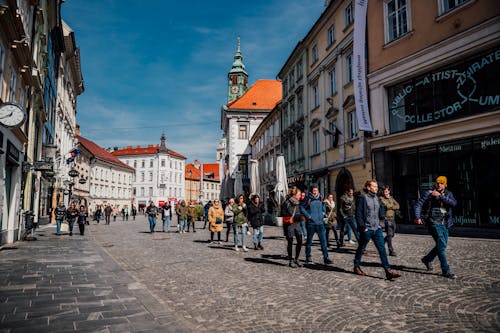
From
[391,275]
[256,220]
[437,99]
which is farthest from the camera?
[437,99]

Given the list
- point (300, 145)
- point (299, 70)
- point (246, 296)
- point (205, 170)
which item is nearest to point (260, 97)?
point (299, 70)

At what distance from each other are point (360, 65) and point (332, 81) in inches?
232

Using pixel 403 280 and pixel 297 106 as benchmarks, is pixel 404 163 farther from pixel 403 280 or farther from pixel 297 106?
pixel 297 106

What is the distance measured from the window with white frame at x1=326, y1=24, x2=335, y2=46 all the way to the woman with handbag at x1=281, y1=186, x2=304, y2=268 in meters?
17.5

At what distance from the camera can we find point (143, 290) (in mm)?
6035

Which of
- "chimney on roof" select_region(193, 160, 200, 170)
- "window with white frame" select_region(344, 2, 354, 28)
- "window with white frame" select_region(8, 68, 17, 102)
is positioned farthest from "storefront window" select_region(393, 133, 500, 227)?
"chimney on roof" select_region(193, 160, 200, 170)

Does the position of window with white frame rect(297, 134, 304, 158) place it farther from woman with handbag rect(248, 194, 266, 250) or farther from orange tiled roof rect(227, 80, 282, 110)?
orange tiled roof rect(227, 80, 282, 110)

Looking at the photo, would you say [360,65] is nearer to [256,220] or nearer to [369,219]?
[256,220]

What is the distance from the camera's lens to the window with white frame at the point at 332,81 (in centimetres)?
2327

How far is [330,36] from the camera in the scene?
24375mm

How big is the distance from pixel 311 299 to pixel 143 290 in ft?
9.05

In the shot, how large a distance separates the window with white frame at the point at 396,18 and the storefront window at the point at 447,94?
2447 millimetres

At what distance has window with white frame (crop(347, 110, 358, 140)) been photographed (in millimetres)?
20609

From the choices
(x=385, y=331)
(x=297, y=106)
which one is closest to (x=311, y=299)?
(x=385, y=331)
